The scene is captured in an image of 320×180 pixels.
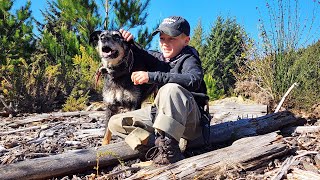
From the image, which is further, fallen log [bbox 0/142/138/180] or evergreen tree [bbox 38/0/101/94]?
evergreen tree [bbox 38/0/101/94]

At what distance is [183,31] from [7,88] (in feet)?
20.3

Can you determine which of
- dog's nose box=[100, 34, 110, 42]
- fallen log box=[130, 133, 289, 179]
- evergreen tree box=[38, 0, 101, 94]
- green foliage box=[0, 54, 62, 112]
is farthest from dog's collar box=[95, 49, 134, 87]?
evergreen tree box=[38, 0, 101, 94]

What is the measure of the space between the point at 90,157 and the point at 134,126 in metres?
0.49

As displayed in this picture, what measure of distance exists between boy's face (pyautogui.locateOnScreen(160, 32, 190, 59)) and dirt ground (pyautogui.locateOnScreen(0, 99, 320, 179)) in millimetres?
983

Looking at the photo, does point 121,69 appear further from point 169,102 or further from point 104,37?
point 169,102

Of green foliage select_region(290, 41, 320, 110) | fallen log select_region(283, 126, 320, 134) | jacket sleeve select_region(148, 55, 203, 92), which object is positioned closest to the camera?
jacket sleeve select_region(148, 55, 203, 92)

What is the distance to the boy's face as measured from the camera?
302cm

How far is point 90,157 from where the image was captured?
2844 millimetres

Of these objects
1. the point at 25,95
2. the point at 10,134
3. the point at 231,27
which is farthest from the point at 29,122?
the point at 231,27

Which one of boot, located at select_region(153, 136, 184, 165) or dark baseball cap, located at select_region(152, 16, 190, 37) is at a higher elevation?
dark baseball cap, located at select_region(152, 16, 190, 37)

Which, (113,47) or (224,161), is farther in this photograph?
(113,47)

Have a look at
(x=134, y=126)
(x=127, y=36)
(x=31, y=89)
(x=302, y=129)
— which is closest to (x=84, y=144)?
(x=134, y=126)

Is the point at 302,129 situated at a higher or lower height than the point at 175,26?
lower

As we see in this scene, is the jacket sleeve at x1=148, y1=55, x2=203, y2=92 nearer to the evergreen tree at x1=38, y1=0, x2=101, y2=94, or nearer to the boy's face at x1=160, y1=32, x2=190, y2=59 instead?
the boy's face at x1=160, y1=32, x2=190, y2=59
